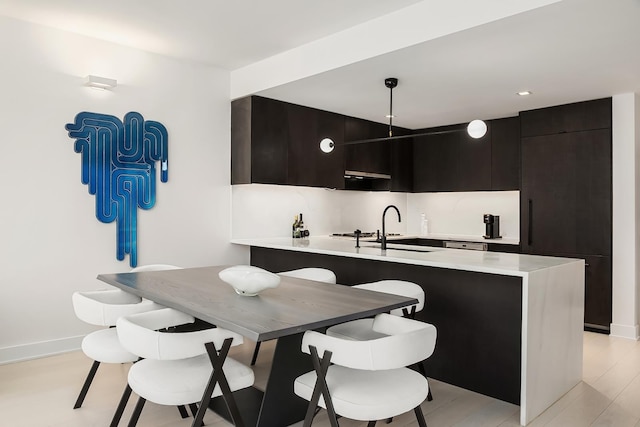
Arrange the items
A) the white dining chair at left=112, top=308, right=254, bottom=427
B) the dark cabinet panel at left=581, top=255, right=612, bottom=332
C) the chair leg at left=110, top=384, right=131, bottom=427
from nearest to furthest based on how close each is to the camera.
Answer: the white dining chair at left=112, top=308, right=254, bottom=427
the chair leg at left=110, top=384, right=131, bottom=427
the dark cabinet panel at left=581, top=255, right=612, bottom=332

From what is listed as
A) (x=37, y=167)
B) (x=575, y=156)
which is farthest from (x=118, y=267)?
(x=575, y=156)

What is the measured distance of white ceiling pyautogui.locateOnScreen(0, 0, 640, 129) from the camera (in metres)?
3.12

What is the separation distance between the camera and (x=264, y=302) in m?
2.45

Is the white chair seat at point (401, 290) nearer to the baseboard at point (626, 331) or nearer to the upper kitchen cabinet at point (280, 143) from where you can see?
the upper kitchen cabinet at point (280, 143)

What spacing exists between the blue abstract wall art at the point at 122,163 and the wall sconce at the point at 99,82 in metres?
0.24

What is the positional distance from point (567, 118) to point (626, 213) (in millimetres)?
1148

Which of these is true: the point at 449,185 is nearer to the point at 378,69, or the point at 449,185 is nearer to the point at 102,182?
the point at 378,69

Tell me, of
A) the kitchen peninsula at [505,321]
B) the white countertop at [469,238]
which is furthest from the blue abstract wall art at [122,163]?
the white countertop at [469,238]

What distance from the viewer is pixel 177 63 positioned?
4.70 meters

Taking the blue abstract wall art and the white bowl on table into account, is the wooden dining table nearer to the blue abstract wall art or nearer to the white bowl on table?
the white bowl on table

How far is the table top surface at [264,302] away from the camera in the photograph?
1997 mm

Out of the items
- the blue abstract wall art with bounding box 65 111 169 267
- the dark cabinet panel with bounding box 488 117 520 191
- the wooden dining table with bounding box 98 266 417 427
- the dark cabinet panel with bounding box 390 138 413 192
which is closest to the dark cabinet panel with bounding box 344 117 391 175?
the dark cabinet panel with bounding box 390 138 413 192

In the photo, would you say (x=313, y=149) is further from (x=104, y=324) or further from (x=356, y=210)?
(x=104, y=324)

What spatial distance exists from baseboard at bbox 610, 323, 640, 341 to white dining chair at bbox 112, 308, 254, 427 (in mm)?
4130
